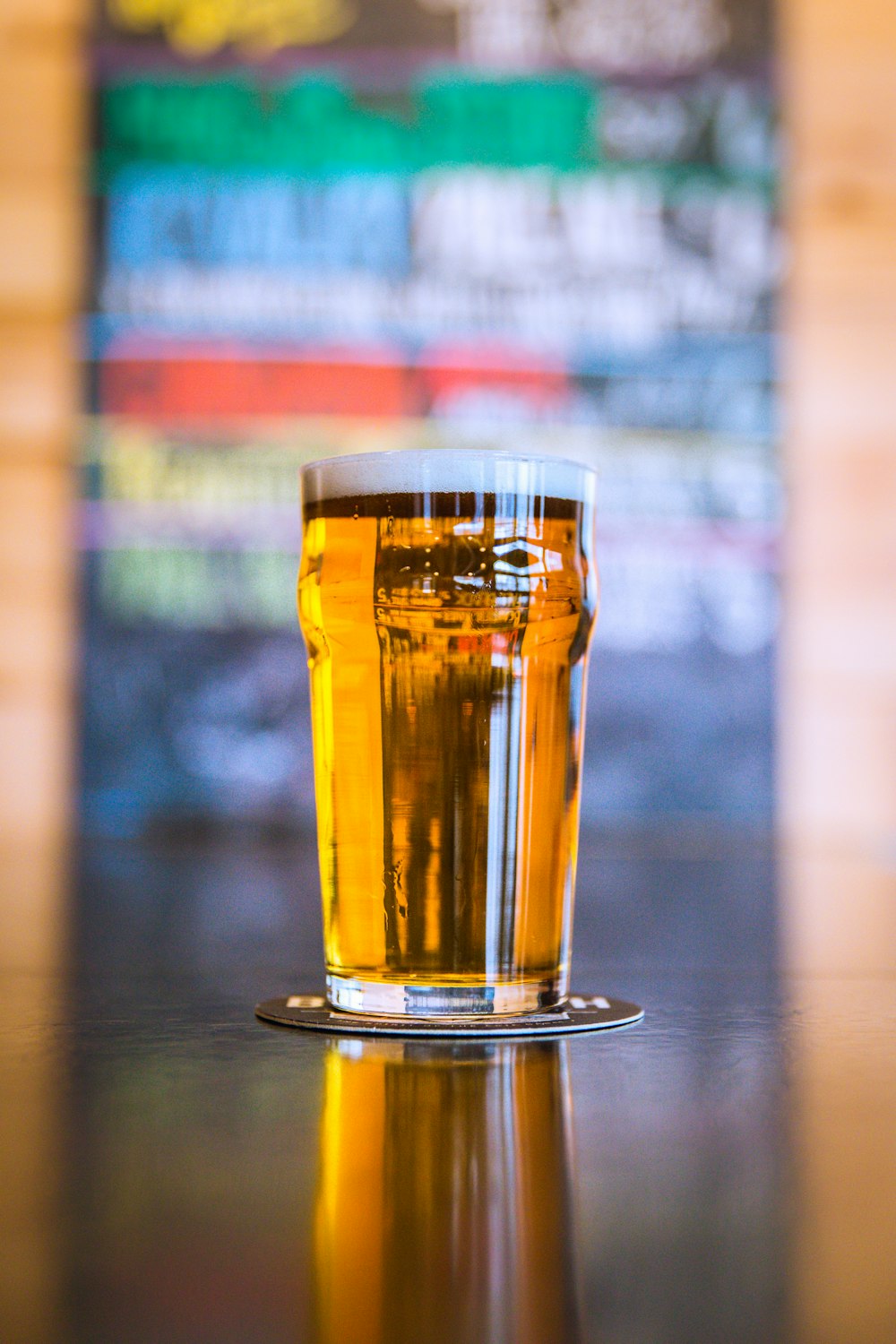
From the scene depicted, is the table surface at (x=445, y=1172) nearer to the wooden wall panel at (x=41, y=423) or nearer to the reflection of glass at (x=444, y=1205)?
the reflection of glass at (x=444, y=1205)

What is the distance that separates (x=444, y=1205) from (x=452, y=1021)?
9.0 inches

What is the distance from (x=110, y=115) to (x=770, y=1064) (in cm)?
276

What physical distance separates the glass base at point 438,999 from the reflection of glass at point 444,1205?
96 millimetres

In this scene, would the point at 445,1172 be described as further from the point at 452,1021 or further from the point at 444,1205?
the point at 452,1021

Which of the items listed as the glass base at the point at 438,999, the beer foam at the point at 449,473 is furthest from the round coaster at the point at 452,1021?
the beer foam at the point at 449,473

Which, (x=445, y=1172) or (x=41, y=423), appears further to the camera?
(x=41, y=423)

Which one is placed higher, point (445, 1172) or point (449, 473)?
point (449, 473)

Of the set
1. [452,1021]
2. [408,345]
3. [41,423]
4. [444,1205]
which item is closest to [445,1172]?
[444,1205]

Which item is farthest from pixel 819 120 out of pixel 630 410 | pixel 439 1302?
pixel 439 1302

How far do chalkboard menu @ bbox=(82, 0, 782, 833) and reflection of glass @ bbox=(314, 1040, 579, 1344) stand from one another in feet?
7.83

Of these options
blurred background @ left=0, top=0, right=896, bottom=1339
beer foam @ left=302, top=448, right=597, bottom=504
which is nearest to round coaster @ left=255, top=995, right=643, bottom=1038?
beer foam @ left=302, top=448, right=597, bottom=504

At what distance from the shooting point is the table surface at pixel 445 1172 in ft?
0.61

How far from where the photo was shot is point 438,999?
0.48m

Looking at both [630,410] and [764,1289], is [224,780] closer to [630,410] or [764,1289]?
[630,410]
